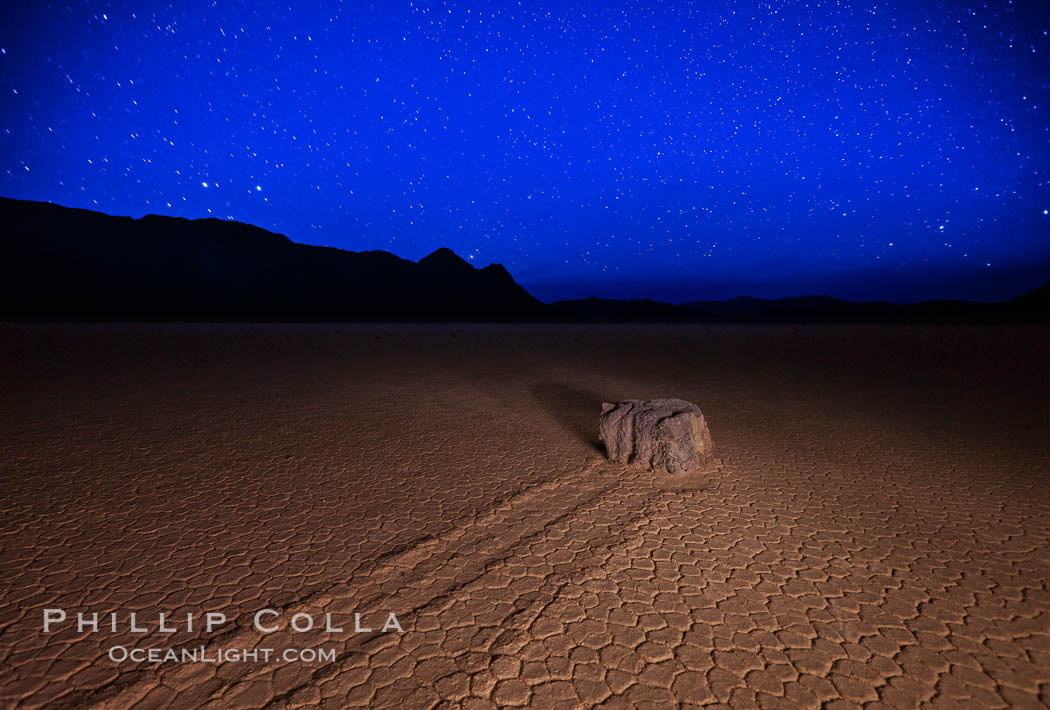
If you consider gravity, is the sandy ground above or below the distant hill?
below

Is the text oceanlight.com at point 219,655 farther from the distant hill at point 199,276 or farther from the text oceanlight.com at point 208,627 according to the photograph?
the distant hill at point 199,276

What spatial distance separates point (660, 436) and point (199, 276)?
347 feet

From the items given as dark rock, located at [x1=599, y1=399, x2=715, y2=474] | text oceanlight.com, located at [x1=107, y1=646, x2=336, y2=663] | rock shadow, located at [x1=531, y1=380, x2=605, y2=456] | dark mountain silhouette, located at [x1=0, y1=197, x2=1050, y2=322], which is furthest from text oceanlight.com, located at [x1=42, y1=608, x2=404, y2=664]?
dark mountain silhouette, located at [x1=0, y1=197, x2=1050, y2=322]

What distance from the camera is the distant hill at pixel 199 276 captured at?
73188mm

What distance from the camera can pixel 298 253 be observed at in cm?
10706

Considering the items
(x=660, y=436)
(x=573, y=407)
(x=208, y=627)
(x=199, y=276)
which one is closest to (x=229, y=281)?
(x=199, y=276)

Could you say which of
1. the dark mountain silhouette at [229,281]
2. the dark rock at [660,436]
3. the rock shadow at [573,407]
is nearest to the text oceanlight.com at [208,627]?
A: the dark rock at [660,436]

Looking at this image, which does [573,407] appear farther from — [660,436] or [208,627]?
[208,627]

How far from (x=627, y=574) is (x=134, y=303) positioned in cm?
9714

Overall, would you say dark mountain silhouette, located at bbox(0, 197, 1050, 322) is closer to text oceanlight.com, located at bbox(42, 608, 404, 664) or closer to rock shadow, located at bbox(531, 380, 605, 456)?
rock shadow, located at bbox(531, 380, 605, 456)

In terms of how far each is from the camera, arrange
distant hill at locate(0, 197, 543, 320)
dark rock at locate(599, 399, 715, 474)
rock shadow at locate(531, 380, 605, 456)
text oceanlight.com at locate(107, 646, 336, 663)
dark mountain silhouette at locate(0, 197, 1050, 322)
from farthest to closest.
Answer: dark mountain silhouette at locate(0, 197, 1050, 322), distant hill at locate(0, 197, 543, 320), rock shadow at locate(531, 380, 605, 456), dark rock at locate(599, 399, 715, 474), text oceanlight.com at locate(107, 646, 336, 663)

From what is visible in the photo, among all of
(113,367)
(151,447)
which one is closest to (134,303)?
(113,367)

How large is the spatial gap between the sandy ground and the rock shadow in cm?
30

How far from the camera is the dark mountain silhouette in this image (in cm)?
7375
